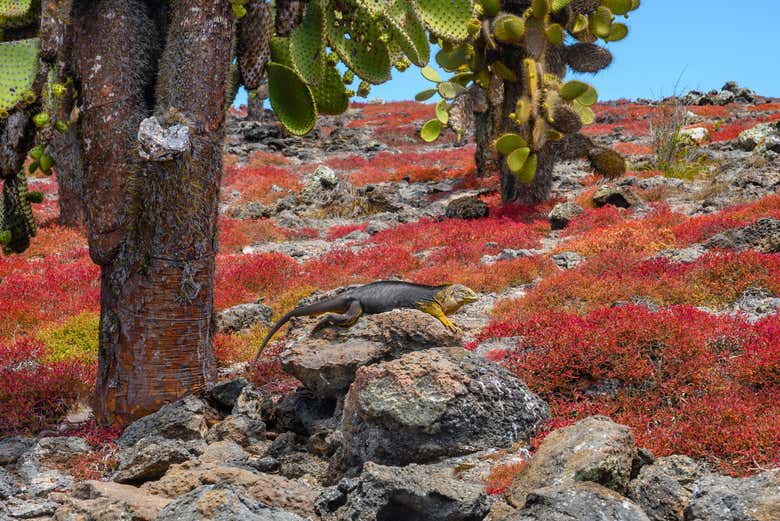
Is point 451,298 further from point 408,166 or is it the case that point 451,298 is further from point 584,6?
point 408,166

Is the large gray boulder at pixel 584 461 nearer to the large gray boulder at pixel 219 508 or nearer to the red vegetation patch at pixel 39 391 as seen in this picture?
the large gray boulder at pixel 219 508

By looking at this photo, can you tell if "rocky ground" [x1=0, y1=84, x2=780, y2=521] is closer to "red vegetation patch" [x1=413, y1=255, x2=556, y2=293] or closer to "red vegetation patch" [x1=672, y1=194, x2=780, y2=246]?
"red vegetation patch" [x1=413, y1=255, x2=556, y2=293]

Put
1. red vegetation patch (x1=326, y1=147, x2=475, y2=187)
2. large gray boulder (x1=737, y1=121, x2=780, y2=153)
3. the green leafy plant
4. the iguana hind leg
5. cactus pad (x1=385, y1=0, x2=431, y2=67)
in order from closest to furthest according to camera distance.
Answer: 1. the iguana hind leg
2. cactus pad (x1=385, y1=0, x2=431, y2=67)
3. the green leafy plant
4. large gray boulder (x1=737, y1=121, x2=780, y2=153)
5. red vegetation patch (x1=326, y1=147, x2=475, y2=187)

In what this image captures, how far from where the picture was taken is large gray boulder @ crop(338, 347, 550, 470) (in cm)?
449

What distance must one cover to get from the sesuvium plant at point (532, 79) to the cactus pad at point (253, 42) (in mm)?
7964

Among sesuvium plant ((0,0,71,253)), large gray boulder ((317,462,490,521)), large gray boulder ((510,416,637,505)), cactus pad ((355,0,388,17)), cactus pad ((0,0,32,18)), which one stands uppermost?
cactus pad ((355,0,388,17))

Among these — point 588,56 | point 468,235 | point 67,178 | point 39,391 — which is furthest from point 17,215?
point 588,56

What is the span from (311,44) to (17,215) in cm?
337

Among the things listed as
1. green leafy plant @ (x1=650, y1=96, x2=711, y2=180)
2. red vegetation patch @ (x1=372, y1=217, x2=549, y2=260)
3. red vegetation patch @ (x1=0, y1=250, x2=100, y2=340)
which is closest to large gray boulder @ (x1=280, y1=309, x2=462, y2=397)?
red vegetation patch @ (x1=0, y1=250, x2=100, y2=340)

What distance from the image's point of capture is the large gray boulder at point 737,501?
3170 mm

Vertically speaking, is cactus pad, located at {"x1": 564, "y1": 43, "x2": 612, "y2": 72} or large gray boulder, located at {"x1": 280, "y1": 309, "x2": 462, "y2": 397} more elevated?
cactus pad, located at {"x1": 564, "y1": 43, "x2": 612, "y2": 72}

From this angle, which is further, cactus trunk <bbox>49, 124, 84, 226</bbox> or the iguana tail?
cactus trunk <bbox>49, 124, 84, 226</bbox>

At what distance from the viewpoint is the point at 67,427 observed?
250 inches

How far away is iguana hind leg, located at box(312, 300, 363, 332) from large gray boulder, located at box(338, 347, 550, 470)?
1202 millimetres
